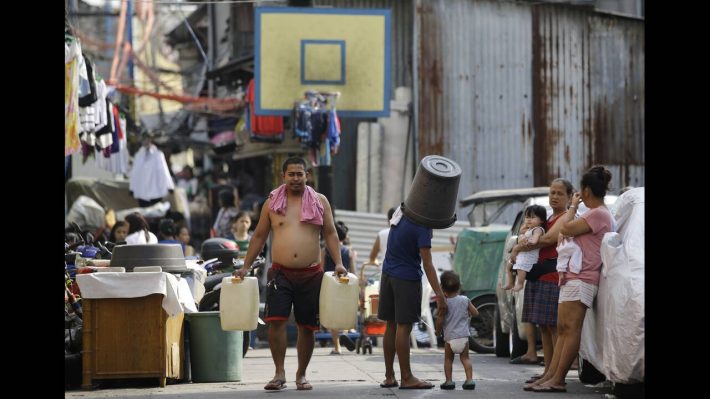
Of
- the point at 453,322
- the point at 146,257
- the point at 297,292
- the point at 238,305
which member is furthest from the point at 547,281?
the point at 146,257

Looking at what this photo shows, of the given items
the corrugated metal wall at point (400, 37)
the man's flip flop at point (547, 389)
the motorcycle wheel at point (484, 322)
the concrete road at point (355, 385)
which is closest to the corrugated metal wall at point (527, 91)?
the corrugated metal wall at point (400, 37)

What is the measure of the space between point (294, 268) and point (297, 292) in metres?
0.21

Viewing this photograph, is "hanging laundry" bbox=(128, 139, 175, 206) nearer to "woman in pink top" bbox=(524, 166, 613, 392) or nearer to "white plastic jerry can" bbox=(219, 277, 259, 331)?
"white plastic jerry can" bbox=(219, 277, 259, 331)

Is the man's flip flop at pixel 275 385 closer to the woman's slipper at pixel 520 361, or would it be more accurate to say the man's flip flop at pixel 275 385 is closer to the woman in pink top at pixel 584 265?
the woman in pink top at pixel 584 265

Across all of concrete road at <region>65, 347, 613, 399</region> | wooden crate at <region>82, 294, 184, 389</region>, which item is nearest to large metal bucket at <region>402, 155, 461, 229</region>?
concrete road at <region>65, 347, 613, 399</region>

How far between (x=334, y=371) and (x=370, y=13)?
11.7 meters

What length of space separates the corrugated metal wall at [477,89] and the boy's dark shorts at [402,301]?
13983mm

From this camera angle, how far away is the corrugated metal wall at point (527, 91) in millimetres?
25438

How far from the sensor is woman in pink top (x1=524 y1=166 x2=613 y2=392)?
10367 mm

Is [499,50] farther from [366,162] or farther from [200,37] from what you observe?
[200,37]

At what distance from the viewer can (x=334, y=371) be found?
531 inches

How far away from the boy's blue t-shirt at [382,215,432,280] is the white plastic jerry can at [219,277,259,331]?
48.5 inches

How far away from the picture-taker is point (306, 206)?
36.5 feet
